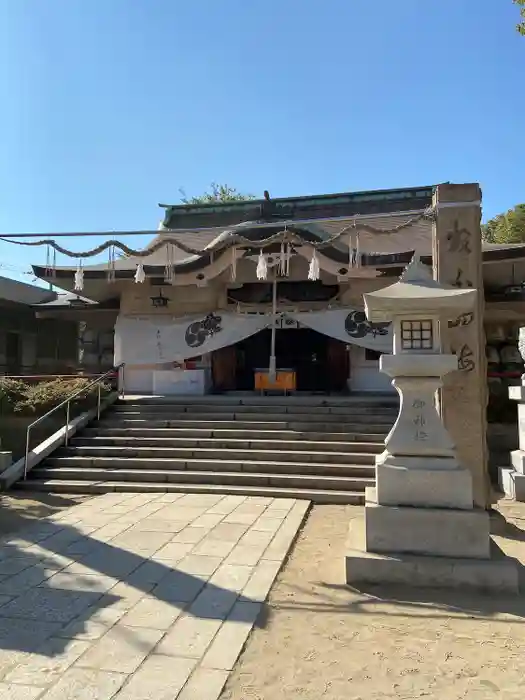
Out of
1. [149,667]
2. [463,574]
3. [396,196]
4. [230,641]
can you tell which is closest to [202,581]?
[230,641]

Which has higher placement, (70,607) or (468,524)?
(468,524)

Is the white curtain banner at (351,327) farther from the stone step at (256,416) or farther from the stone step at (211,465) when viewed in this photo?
the stone step at (211,465)

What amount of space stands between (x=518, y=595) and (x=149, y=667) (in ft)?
10.0

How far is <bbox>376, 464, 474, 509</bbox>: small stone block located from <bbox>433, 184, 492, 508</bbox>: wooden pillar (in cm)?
135

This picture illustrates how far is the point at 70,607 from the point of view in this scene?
12.7ft

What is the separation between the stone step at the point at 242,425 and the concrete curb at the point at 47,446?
1.02ft

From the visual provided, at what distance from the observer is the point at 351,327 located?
41.3ft

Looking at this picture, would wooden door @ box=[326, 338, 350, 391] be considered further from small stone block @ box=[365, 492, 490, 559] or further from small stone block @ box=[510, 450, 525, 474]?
small stone block @ box=[365, 492, 490, 559]

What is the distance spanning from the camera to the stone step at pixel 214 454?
8625 millimetres

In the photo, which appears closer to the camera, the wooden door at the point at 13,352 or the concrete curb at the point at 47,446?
the concrete curb at the point at 47,446

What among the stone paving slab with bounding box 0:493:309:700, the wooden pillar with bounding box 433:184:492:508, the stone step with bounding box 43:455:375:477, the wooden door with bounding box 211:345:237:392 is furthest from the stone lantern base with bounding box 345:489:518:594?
the wooden door with bounding box 211:345:237:392

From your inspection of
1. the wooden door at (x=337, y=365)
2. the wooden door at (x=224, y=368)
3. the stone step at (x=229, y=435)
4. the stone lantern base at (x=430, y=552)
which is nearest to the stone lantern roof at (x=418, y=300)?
the stone lantern base at (x=430, y=552)

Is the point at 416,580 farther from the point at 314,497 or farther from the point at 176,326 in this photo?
the point at 176,326

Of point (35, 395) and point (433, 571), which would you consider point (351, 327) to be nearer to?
point (35, 395)
